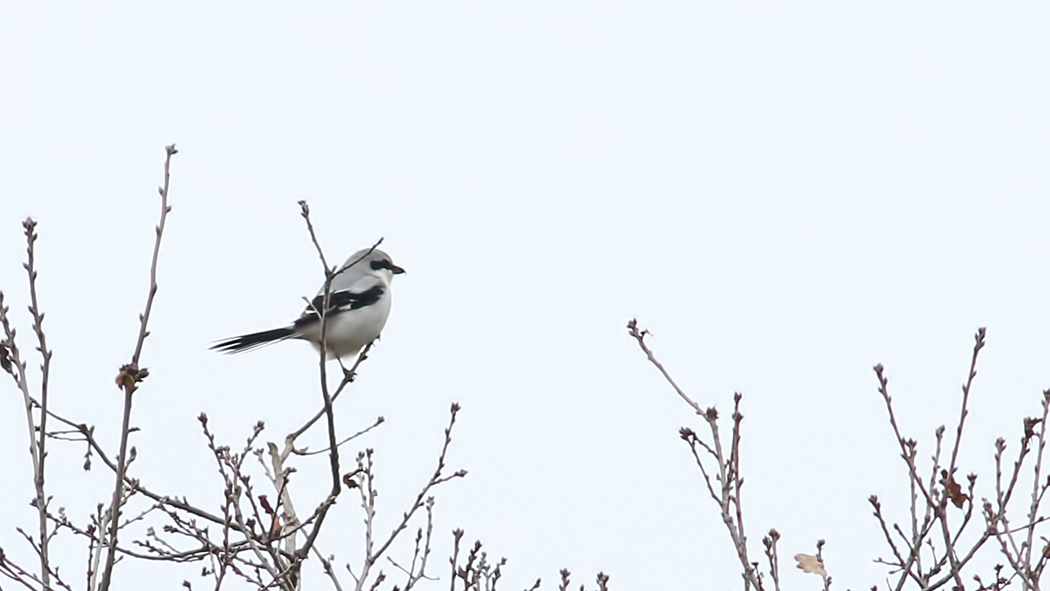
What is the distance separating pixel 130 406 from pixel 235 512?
0.70m

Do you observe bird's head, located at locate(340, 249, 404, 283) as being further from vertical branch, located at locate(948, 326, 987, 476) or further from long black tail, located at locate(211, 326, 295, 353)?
vertical branch, located at locate(948, 326, 987, 476)

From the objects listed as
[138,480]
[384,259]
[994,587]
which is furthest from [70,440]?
[384,259]

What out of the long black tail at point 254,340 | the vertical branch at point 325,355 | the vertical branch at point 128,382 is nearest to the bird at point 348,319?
the long black tail at point 254,340

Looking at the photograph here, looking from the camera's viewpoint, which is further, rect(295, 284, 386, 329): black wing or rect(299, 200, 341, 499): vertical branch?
rect(295, 284, 386, 329): black wing

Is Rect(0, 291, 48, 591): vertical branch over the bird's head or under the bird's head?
under

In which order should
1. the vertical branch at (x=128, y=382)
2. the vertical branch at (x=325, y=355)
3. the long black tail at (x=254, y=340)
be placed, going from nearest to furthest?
the vertical branch at (x=128, y=382), the vertical branch at (x=325, y=355), the long black tail at (x=254, y=340)

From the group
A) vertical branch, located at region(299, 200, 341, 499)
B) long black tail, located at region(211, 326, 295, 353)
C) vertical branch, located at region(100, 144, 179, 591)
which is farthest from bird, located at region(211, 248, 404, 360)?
vertical branch, located at region(100, 144, 179, 591)

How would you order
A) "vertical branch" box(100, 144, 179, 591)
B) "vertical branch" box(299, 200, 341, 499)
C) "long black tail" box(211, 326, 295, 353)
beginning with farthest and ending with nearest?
"long black tail" box(211, 326, 295, 353), "vertical branch" box(299, 200, 341, 499), "vertical branch" box(100, 144, 179, 591)

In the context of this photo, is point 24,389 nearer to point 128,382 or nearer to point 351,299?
point 128,382

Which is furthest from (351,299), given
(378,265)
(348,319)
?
(378,265)

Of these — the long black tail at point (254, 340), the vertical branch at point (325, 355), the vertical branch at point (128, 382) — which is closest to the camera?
the vertical branch at point (128, 382)

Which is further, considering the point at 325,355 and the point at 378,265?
the point at 378,265

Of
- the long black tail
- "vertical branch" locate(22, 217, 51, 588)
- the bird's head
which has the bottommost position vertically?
"vertical branch" locate(22, 217, 51, 588)

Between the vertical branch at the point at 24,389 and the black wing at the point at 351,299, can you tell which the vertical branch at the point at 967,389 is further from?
the black wing at the point at 351,299
